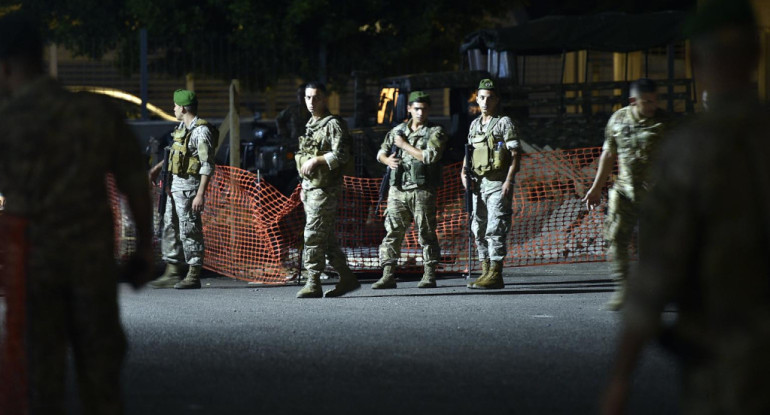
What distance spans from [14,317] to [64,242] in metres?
0.31

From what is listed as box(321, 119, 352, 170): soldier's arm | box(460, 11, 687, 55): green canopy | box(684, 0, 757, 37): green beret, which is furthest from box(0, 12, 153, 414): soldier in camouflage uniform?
box(460, 11, 687, 55): green canopy

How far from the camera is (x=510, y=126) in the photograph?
1073 centimetres

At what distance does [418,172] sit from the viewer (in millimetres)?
10797

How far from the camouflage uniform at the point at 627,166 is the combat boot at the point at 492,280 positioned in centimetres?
167

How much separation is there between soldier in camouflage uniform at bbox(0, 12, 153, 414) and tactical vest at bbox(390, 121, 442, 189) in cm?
684

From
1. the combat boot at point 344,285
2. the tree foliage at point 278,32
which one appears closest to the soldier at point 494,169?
the combat boot at point 344,285

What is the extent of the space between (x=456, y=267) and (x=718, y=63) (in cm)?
982

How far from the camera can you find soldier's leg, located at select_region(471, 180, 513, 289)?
35.2 ft

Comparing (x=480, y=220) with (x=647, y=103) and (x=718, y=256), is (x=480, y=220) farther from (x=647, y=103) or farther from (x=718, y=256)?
(x=718, y=256)

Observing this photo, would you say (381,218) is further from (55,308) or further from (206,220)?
(55,308)

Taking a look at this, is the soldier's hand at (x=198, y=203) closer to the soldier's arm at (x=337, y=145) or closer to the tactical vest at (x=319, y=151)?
the tactical vest at (x=319, y=151)

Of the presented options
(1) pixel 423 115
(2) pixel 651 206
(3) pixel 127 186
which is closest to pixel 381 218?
(1) pixel 423 115

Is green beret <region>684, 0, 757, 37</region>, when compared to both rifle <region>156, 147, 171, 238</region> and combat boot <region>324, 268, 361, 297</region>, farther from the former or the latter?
rifle <region>156, 147, 171, 238</region>

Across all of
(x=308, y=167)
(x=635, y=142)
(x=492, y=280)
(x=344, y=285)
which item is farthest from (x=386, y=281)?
(x=635, y=142)
